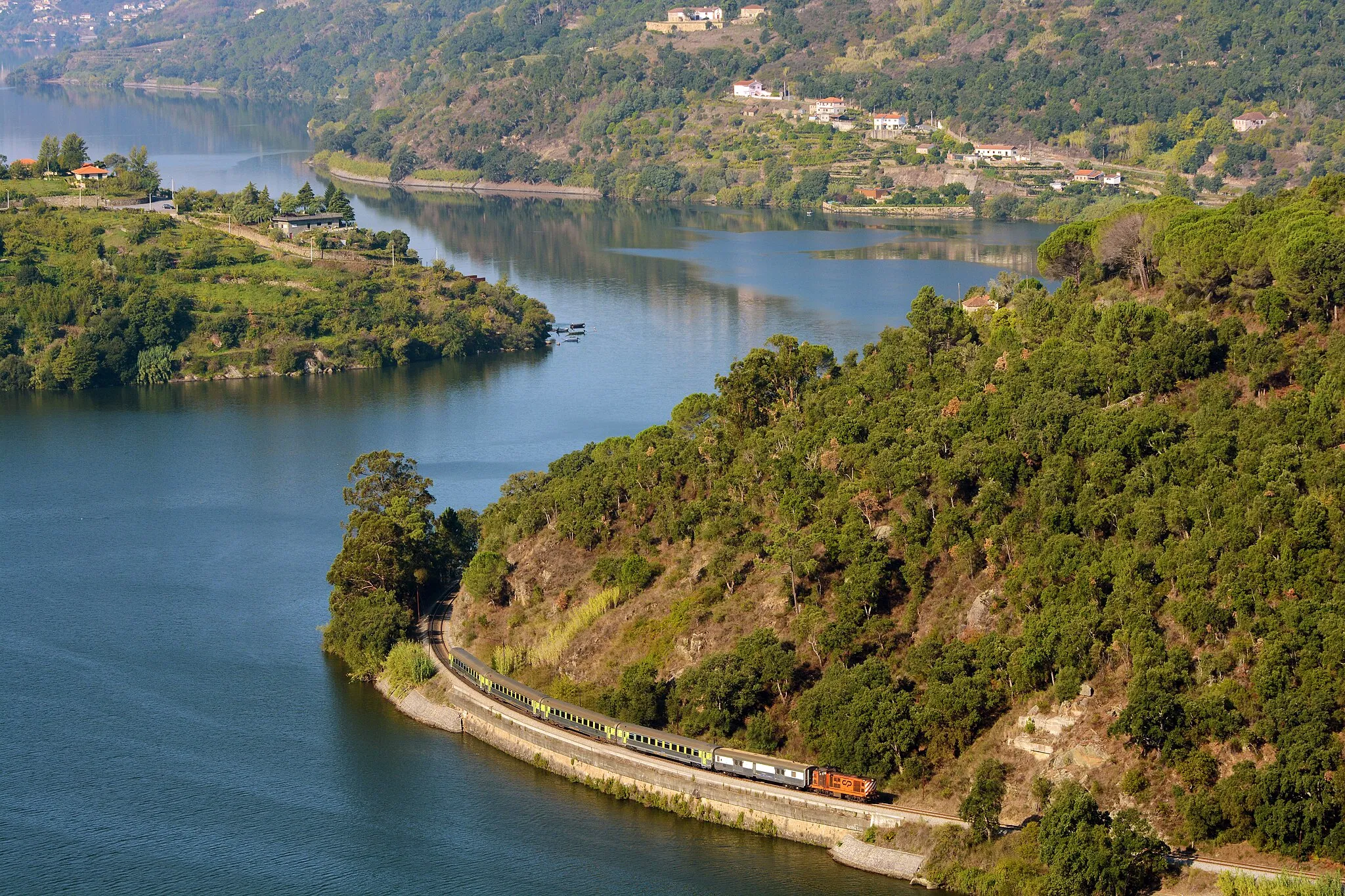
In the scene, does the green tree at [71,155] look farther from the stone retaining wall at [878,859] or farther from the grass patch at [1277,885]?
the grass patch at [1277,885]

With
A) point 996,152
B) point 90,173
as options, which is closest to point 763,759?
point 90,173

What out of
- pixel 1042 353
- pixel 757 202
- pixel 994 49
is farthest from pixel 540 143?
pixel 1042 353

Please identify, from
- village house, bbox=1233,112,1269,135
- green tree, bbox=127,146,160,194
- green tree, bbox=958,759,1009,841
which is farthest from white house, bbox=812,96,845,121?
green tree, bbox=958,759,1009,841

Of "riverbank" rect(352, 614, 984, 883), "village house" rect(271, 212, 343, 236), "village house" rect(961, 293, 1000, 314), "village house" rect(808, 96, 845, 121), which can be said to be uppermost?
"village house" rect(808, 96, 845, 121)

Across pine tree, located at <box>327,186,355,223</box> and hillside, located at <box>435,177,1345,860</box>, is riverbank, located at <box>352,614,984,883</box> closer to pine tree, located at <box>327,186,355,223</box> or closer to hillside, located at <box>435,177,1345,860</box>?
hillside, located at <box>435,177,1345,860</box>

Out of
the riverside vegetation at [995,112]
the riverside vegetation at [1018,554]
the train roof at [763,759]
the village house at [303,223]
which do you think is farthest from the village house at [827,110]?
the train roof at [763,759]

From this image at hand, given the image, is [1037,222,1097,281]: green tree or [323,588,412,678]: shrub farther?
[1037,222,1097,281]: green tree

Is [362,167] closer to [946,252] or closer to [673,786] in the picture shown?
[946,252]
